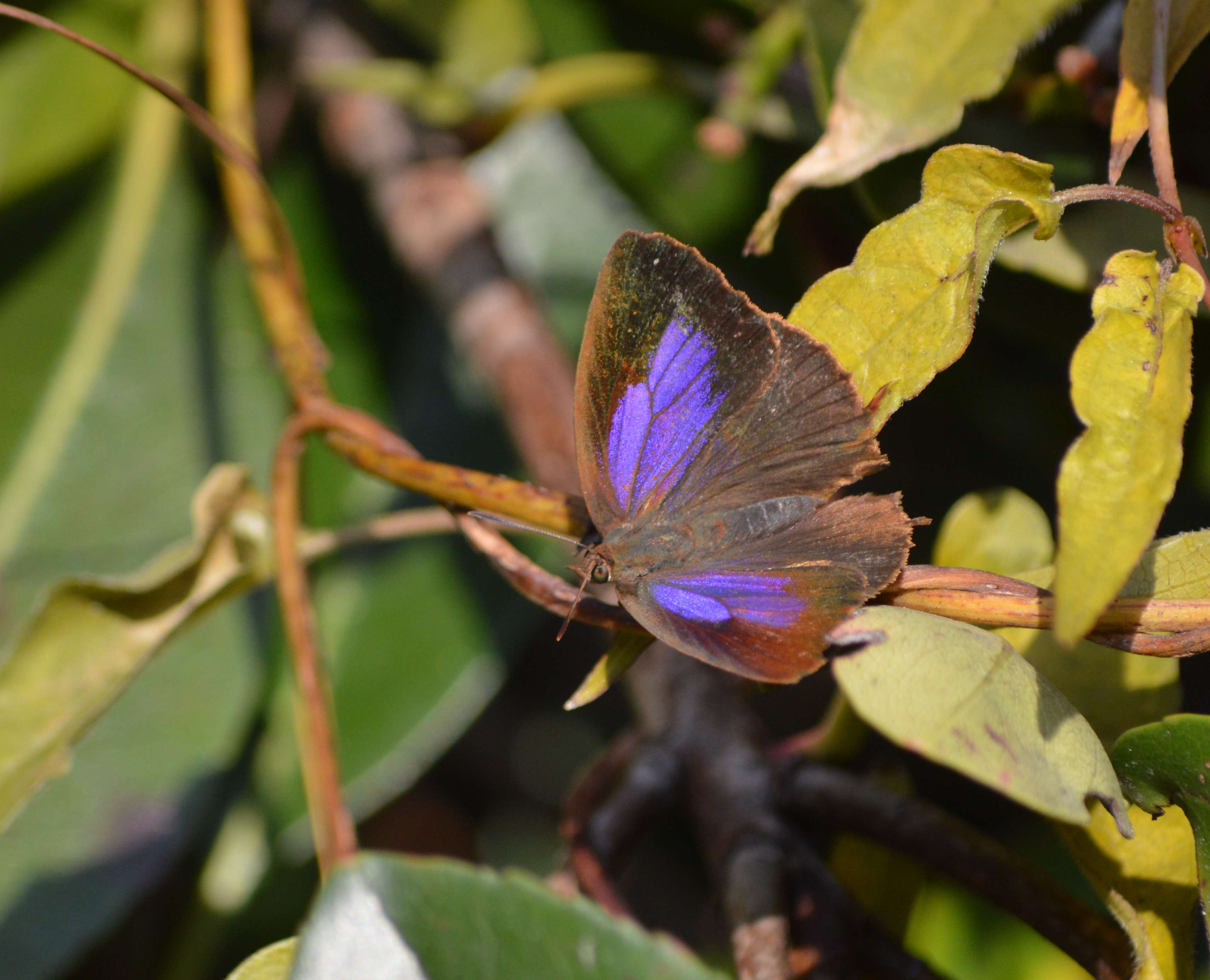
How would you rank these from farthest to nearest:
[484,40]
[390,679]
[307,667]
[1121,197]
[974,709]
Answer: [484,40] < [390,679] < [307,667] < [1121,197] < [974,709]

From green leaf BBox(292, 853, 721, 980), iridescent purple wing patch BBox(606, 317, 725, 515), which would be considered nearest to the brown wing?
iridescent purple wing patch BBox(606, 317, 725, 515)

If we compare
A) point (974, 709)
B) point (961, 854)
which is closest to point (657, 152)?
point (961, 854)

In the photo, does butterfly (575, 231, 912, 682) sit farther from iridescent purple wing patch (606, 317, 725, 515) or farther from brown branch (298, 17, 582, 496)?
brown branch (298, 17, 582, 496)

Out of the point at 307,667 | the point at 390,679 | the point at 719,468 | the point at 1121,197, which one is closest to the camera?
the point at 1121,197

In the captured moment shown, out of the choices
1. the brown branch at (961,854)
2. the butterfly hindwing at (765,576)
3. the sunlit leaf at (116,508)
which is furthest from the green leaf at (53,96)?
the brown branch at (961,854)

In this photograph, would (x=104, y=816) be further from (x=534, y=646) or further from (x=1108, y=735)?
(x=1108, y=735)

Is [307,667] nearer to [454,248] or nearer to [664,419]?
[664,419]
